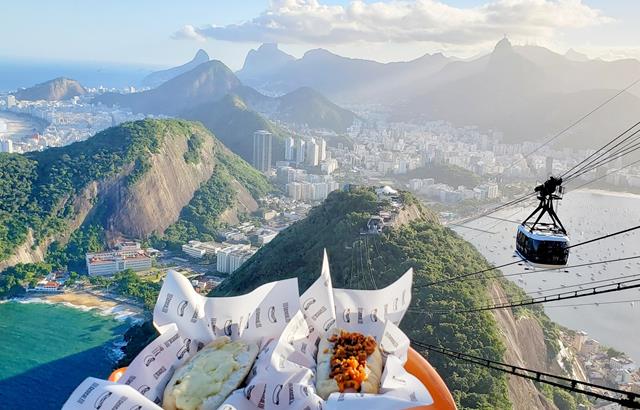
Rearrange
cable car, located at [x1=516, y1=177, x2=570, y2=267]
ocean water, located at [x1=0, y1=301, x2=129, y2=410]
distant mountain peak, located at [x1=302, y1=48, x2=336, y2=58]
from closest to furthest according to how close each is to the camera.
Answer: cable car, located at [x1=516, y1=177, x2=570, y2=267] < ocean water, located at [x1=0, y1=301, x2=129, y2=410] < distant mountain peak, located at [x1=302, y1=48, x2=336, y2=58]

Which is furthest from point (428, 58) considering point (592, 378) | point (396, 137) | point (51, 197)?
point (592, 378)

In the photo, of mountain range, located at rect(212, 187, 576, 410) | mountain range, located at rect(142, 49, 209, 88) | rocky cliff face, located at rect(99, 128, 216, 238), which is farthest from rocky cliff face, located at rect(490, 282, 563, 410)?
mountain range, located at rect(142, 49, 209, 88)

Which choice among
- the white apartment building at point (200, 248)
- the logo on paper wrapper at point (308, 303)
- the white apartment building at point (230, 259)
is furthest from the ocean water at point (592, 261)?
the white apartment building at point (200, 248)

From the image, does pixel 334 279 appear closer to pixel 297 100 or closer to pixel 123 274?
pixel 123 274

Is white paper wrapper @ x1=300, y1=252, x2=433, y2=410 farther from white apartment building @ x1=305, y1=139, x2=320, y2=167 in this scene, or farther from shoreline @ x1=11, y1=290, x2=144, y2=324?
white apartment building @ x1=305, y1=139, x2=320, y2=167

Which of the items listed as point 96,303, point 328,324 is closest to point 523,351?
point 328,324

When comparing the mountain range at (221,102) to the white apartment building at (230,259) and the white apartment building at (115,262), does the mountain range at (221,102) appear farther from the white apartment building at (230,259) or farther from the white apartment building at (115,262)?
the white apartment building at (230,259)

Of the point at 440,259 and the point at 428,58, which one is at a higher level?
the point at 428,58

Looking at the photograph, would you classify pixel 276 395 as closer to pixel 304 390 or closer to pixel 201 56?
pixel 304 390
